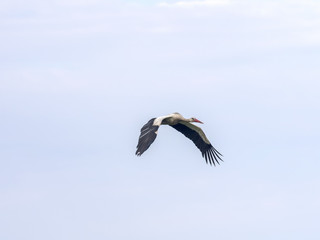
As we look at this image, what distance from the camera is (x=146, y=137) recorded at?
4644 centimetres

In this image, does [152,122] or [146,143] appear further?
[152,122]

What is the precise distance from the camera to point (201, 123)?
182 feet

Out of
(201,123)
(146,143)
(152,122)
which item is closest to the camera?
(146,143)

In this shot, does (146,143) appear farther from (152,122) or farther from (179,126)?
(179,126)

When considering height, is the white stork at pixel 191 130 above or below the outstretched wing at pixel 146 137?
above

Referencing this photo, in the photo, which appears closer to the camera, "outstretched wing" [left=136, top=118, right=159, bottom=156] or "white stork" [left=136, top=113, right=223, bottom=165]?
"outstretched wing" [left=136, top=118, right=159, bottom=156]

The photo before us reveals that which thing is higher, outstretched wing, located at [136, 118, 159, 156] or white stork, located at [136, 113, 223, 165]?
white stork, located at [136, 113, 223, 165]

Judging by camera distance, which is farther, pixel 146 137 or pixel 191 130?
pixel 191 130

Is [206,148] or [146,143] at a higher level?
[206,148]

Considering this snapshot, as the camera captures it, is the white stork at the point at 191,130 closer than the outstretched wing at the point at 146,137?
No

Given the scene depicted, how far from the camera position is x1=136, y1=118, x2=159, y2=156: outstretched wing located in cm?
4512

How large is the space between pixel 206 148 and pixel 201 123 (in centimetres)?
227

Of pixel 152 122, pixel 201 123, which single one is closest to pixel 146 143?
pixel 152 122

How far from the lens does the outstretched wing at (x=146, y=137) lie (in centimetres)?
4512
